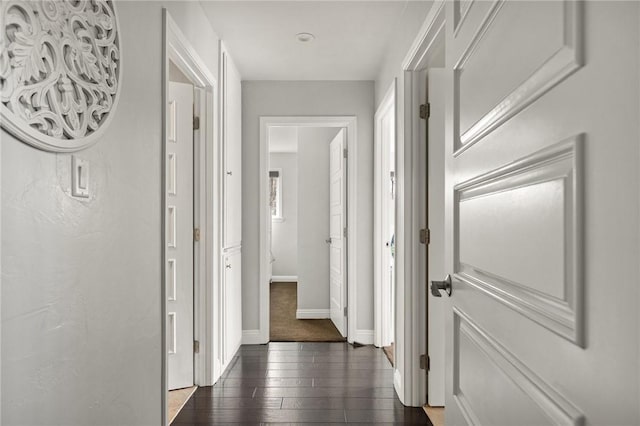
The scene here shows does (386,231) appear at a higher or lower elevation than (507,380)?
higher

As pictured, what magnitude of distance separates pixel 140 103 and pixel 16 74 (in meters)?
0.76

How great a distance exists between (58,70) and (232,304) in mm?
2745

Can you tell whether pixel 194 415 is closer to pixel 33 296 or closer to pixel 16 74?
pixel 33 296

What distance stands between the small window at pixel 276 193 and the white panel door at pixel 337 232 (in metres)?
3.53

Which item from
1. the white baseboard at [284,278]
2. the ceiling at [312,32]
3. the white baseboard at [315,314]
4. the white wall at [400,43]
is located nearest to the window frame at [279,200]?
the white baseboard at [284,278]

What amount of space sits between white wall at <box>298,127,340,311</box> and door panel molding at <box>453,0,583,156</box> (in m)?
3.95

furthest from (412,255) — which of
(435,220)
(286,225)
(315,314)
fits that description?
(286,225)

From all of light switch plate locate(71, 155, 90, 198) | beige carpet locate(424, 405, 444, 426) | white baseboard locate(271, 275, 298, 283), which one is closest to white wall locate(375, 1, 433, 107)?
light switch plate locate(71, 155, 90, 198)

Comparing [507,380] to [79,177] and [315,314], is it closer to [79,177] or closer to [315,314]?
[79,177]

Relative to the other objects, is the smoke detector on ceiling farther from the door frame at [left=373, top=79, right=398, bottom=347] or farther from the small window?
the small window

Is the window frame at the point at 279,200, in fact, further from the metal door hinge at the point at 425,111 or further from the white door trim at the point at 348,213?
the metal door hinge at the point at 425,111

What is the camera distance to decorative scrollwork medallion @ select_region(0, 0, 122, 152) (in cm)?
100

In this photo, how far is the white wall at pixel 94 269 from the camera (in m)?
1.04

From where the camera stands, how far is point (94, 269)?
1.40 m
